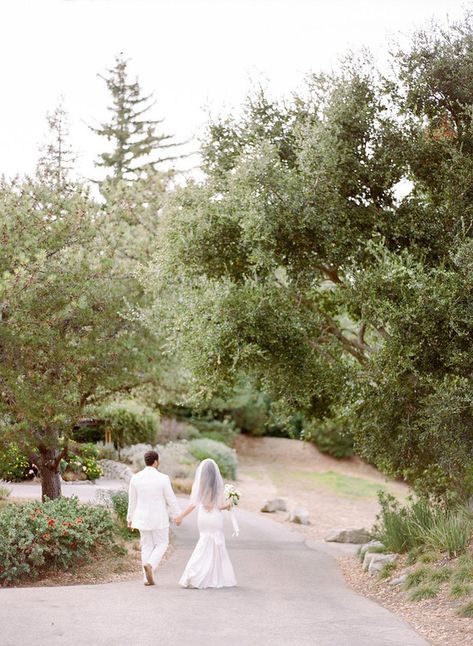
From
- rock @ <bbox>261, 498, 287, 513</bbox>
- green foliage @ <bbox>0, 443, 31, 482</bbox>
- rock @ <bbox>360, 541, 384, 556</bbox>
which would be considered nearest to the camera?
rock @ <bbox>360, 541, 384, 556</bbox>

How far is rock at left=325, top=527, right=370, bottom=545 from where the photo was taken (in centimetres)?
1806

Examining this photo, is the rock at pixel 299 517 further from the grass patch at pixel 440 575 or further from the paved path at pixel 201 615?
the grass patch at pixel 440 575

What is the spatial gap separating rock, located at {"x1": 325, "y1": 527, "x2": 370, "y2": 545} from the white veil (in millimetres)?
7611

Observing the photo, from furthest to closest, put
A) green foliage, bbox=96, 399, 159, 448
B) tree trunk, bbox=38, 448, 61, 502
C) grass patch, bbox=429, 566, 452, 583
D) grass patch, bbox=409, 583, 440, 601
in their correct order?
green foliage, bbox=96, 399, 159, 448
tree trunk, bbox=38, 448, 61, 502
grass patch, bbox=429, 566, 452, 583
grass patch, bbox=409, 583, 440, 601

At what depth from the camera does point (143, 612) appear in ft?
29.6

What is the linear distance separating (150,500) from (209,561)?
118 cm

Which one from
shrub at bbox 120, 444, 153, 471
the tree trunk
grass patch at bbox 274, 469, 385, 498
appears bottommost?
grass patch at bbox 274, 469, 385, 498

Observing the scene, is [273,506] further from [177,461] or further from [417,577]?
[417,577]

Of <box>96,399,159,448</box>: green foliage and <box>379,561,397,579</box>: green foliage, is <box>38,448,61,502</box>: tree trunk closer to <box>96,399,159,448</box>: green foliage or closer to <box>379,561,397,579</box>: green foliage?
<box>379,561,397,579</box>: green foliage

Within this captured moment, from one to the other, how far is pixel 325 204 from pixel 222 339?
9.38ft

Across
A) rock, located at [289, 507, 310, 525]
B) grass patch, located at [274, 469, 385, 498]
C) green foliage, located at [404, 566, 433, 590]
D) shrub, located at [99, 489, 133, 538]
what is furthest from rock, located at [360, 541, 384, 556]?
grass patch, located at [274, 469, 385, 498]

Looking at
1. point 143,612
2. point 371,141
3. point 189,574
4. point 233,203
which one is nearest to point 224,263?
point 233,203

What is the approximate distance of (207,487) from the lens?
11.4 meters

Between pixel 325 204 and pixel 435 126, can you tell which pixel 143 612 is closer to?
pixel 325 204
